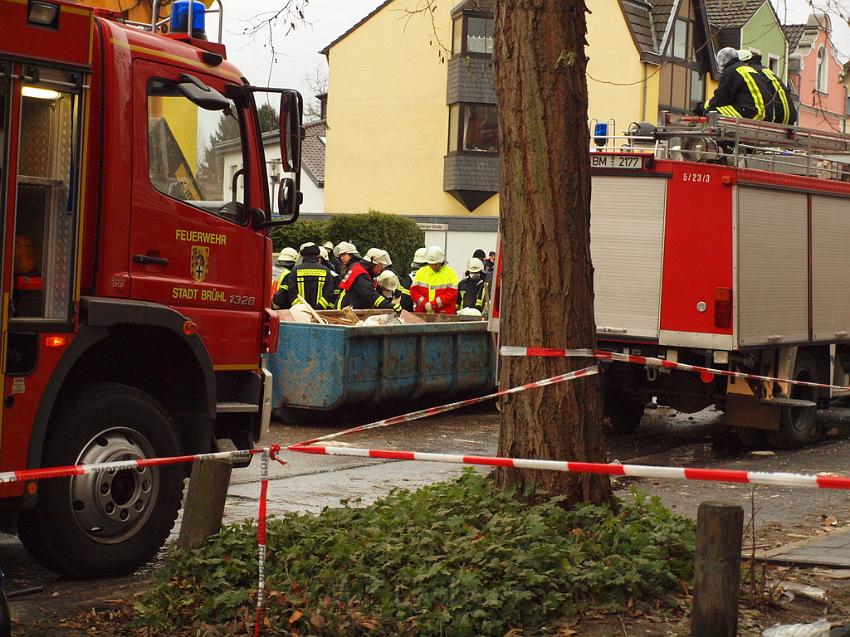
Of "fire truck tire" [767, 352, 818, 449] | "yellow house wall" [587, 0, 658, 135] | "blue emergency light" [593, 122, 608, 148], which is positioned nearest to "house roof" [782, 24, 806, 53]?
"blue emergency light" [593, 122, 608, 148]

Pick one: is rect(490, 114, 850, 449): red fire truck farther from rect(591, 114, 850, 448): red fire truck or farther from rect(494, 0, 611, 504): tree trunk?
rect(494, 0, 611, 504): tree trunk

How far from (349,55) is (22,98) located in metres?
42.1

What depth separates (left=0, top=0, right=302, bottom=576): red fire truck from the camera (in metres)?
6.48

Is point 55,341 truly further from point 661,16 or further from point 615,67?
point 661,16

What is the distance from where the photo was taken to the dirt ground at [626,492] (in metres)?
5.93

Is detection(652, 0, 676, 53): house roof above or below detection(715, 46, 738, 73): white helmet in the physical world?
above

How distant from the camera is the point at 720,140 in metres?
Answer: 12.2

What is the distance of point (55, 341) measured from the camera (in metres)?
6.62

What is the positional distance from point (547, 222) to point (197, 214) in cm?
Answer: 209

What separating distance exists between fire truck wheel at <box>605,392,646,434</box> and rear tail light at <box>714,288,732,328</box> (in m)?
2.19

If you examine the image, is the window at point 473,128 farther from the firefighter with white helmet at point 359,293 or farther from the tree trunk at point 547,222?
the tree trunk at point 547,222

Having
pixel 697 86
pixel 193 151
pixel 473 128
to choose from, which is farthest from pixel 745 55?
pixel 697 86

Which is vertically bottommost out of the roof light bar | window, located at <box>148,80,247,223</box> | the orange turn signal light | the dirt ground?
the dirt ground

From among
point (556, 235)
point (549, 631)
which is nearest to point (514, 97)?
point (556, 235)
